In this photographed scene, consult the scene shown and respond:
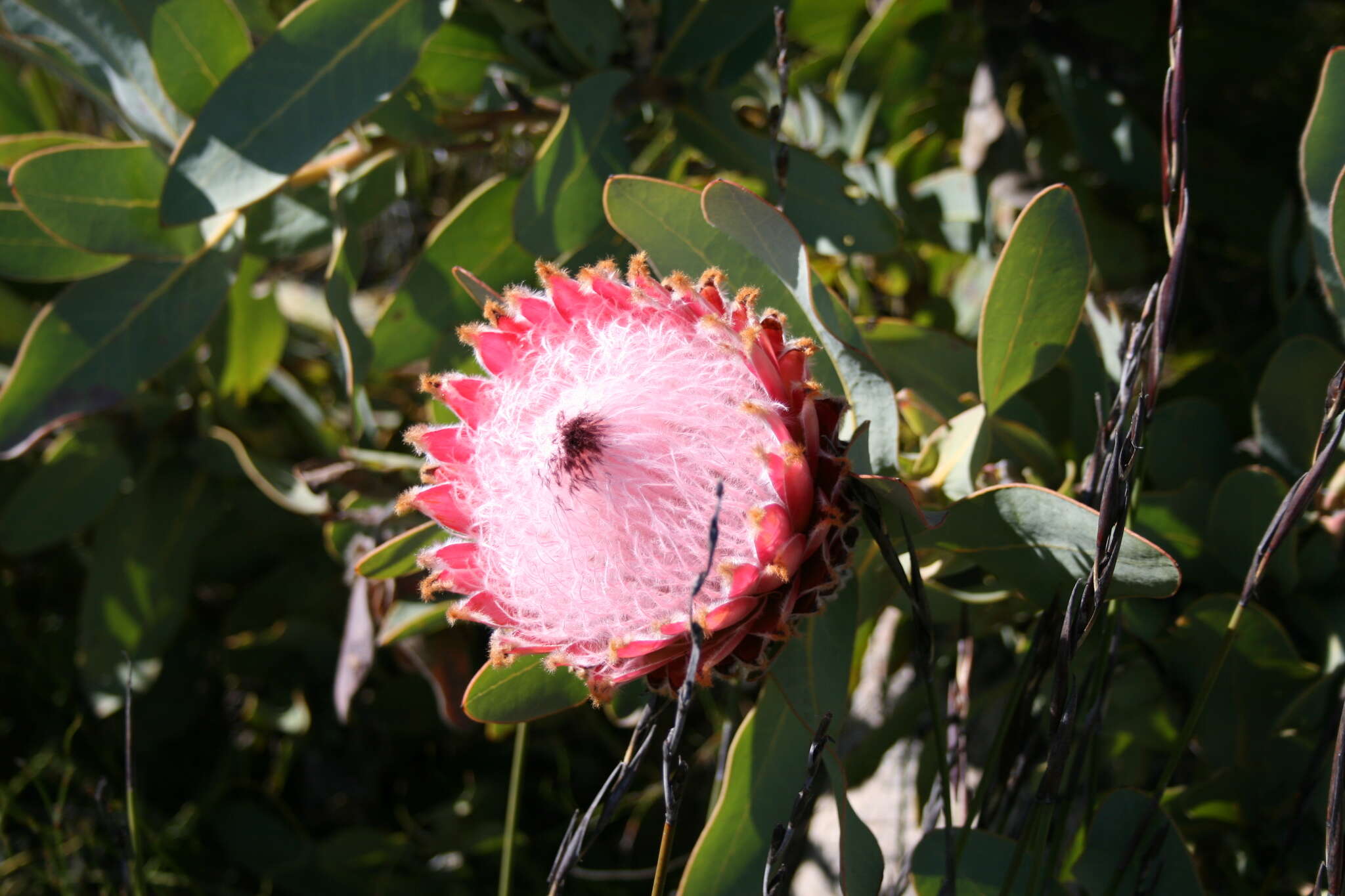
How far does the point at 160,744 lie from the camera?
77.6 inches

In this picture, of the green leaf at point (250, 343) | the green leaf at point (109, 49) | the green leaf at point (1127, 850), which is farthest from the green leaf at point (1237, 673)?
the green leaf at point (250, 343)

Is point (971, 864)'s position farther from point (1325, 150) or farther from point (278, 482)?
point (278, 482)

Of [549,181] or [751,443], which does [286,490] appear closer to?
[549,181]

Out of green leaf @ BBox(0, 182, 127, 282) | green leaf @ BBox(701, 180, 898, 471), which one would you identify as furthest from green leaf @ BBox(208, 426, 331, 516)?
green leaf @ BBox(701, 180, 898, 471)

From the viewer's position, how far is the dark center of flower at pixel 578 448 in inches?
35.0

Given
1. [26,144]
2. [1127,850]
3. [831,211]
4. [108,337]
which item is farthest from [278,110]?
[1127,850]

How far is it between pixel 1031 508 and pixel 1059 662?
0.15 m

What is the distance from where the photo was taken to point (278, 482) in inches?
64.6

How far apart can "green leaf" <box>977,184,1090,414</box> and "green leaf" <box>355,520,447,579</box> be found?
0.63m

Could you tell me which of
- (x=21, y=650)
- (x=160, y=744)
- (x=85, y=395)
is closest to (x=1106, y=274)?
(x=85, y=395)

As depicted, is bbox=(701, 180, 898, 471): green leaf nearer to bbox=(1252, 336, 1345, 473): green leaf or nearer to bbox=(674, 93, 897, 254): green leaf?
bbox=(674, 93, 897, 254): green leaf

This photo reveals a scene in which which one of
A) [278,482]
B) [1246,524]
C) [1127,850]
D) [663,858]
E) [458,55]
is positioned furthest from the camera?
[278,482]

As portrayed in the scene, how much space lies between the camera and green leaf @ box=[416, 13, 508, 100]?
56.4 inches

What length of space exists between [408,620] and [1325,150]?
1179 mm
